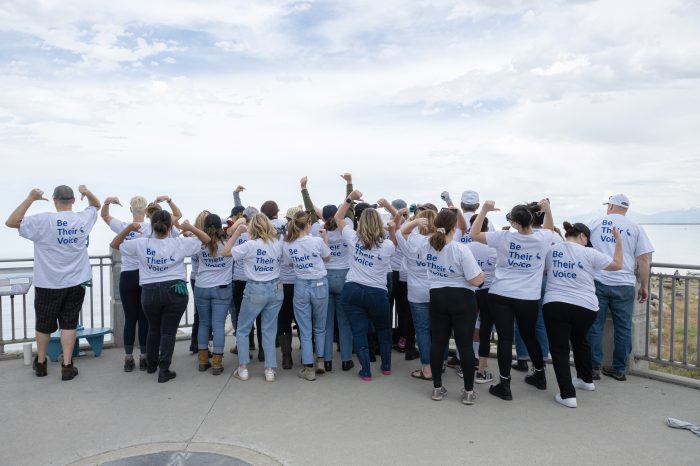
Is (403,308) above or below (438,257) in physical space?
below

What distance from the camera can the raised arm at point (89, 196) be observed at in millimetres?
6262

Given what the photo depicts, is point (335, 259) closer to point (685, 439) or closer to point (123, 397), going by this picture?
point (123, 397)

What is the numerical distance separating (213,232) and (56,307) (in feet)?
6.13

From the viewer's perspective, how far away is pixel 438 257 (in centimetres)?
528

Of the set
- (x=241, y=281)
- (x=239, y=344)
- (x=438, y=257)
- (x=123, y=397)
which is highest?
(x=438, y=257)

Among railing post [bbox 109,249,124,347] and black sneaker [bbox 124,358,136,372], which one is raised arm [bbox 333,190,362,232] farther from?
railing post [bbox 109,249,124,347]

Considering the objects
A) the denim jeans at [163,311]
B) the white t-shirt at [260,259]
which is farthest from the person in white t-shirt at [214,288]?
the white t-shirt at [260,259]

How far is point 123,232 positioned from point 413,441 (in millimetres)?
3842

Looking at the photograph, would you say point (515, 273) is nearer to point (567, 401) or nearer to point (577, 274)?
point (577, 274)

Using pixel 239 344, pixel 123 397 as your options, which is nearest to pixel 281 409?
pixel 239 344

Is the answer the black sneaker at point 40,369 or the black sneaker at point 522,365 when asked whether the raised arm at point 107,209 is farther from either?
the black sneaker at point 522,365

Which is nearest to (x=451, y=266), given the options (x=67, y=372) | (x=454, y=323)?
(x=454, y=323)

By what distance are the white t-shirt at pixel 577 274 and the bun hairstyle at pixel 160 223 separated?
399 cm

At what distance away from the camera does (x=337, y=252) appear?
Result: 6.45 meters
